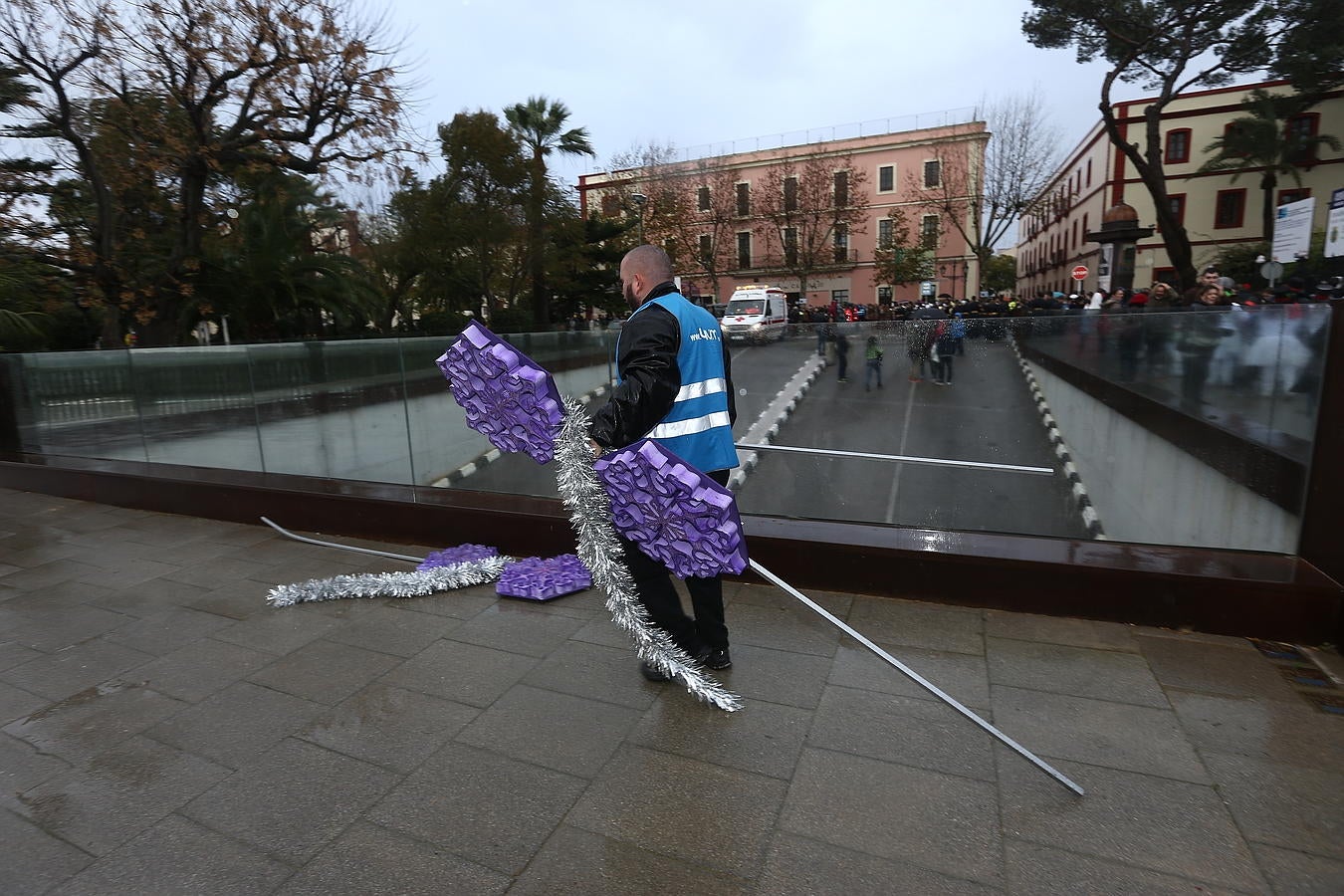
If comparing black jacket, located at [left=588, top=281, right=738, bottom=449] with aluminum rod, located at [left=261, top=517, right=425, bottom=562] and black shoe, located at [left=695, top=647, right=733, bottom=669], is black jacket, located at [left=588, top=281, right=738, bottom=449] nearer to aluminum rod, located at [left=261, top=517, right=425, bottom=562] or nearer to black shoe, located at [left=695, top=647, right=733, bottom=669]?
black shoe, located at [left=695, top=647, right=733, bottom=669]

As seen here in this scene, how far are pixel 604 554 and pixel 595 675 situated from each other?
25.7 inches

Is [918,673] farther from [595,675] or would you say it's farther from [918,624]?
[595,675]

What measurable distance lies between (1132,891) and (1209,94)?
50.6 m

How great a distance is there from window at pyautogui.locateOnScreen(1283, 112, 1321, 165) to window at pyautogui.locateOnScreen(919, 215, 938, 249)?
17.1m

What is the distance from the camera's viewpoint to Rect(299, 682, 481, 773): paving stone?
113 inches

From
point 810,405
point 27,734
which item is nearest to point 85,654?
point 27,734

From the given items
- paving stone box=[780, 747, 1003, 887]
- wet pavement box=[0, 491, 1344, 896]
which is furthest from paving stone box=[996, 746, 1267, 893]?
paving stone box=[780, 747, 1003, 887]

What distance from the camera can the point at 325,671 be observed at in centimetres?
358

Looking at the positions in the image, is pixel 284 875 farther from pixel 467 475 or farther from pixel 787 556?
pixel 467 475

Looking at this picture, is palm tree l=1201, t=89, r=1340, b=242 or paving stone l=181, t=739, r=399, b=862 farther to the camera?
palm tree l=1201, t=89, r=1340, b=242

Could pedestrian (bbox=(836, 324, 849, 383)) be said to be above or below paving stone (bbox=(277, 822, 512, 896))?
above

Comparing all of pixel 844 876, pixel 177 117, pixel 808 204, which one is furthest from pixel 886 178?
pixel 844 876

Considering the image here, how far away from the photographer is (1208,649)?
345 centimetres

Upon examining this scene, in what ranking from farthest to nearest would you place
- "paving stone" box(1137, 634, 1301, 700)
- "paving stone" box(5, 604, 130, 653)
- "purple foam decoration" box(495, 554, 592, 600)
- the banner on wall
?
the banner on wall → "purple foam decoration" box(495, 554, 592, 600) → "paving stone" box(5, 604, 130, 653) → "paving stone" box(1137, 634, 1301, 700)
